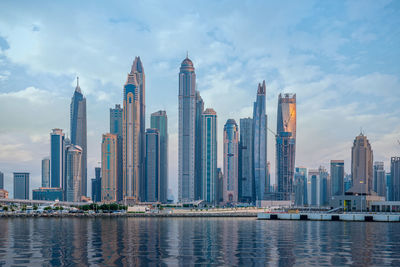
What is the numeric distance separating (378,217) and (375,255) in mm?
142016

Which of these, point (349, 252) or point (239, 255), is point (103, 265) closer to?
point (239, 255)

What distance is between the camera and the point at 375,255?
6669cm

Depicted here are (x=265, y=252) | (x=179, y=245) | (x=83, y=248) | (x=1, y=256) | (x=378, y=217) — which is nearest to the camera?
(x=1, y=256)

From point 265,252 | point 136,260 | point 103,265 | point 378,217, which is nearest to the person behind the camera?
point 103,265

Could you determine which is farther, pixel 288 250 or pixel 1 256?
pixel 288 250

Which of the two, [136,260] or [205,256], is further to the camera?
[205,256]

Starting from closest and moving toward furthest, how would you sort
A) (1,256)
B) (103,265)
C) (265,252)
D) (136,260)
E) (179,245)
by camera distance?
1. (103,265)
2. (136,260)
3. (1,256)
4. (265,252)
5. (179,245)

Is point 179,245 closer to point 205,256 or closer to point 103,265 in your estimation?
point 205,256

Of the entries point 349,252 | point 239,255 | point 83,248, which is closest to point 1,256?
point 83,248

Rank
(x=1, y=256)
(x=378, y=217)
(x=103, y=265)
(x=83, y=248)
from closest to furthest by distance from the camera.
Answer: (x=103, y=265)
(x=1, y=256)
(x=83, y=248)
(x=378, y=217)

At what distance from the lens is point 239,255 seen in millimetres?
66000

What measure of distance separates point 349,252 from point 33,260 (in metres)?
41.7

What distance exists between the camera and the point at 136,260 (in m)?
59.9

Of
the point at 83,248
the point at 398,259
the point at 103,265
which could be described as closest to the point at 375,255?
the point at 398,259
